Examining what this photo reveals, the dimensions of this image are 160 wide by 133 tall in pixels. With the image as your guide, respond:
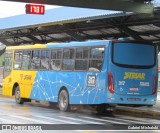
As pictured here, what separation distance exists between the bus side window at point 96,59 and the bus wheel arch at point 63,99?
82.6 inches

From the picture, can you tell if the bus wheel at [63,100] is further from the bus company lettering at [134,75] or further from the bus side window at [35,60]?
the bus company lettering at [134,75]

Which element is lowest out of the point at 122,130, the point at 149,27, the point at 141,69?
the point at 122,130

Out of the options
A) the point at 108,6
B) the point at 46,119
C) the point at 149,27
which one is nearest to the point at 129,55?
the point at 108,6

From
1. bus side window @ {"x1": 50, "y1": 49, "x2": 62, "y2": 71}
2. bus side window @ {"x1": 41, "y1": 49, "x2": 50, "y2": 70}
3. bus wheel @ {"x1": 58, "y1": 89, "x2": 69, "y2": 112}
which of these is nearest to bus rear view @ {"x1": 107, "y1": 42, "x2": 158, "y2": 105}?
bus wheel @ {"x1": 58, "y1": 89, "x2": 69, "y2": 112}

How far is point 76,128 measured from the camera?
13.8 m

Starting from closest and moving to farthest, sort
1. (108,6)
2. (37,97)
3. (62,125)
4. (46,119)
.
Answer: (62,125) → (46,119) → (108,6) → (37,97)

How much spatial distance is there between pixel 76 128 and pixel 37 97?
8759mm

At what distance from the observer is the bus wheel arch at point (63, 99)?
2000 centimetres

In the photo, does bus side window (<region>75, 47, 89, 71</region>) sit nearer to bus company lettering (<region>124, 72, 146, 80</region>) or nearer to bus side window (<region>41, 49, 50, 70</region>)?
bus company lettering (<region>124, 72, 146, 80</region>)

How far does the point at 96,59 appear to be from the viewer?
18344 millimetres

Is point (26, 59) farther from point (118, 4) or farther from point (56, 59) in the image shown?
point (118, 4)

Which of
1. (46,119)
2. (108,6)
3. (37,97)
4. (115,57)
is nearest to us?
→ (46,119)

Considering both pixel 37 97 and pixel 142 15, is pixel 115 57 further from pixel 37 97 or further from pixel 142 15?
pixel 37 97

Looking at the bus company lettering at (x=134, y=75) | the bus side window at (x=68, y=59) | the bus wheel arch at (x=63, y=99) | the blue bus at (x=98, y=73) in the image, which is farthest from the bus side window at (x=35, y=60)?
the bus company lettering at (x=134, y=75)
